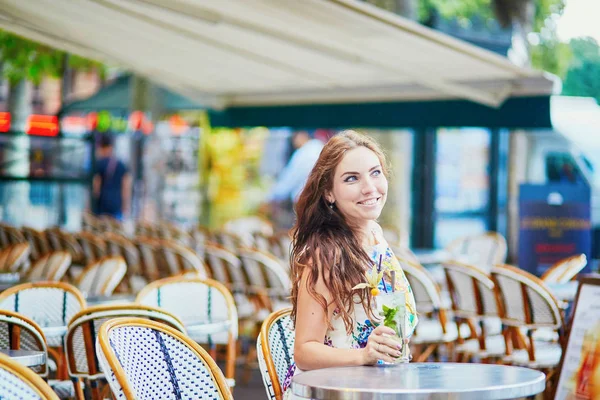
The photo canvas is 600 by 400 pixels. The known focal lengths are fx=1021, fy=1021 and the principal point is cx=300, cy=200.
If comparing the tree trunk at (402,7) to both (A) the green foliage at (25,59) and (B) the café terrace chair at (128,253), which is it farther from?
(B) the café terrace chair at (128,253)

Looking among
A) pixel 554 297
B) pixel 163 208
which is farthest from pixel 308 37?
pixel 163 208

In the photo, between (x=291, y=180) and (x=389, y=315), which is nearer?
(x=389, y=315)

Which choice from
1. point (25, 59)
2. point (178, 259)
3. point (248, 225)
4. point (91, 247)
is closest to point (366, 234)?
point (178, 259)

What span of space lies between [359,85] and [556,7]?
9.31 m

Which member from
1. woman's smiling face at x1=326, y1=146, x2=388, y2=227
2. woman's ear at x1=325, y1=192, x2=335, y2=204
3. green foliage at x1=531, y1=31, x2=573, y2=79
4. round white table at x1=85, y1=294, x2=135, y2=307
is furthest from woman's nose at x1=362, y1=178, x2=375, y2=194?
green foliage at x1=531, y1=31, x2=573, y2=79

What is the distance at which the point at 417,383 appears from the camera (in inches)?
103

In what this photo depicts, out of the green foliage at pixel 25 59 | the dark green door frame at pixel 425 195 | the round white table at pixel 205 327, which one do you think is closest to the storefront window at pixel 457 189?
the dark green door frame at pixel 425 195

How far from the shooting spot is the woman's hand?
276cm

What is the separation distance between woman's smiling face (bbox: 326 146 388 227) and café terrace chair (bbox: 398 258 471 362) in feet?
10.3

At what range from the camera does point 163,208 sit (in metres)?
16.3

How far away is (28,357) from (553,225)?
5985 millimetres

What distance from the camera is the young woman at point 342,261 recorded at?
9.46 ft

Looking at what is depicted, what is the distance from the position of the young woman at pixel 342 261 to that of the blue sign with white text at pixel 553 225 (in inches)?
234

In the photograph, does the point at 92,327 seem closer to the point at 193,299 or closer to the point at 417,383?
the point at 193,299
